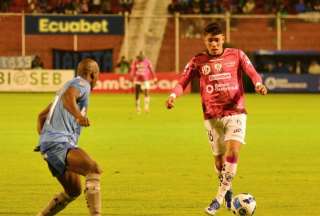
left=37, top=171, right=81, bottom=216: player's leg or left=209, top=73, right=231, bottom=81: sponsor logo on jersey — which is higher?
left=209, top=73, right=231, bottom=81: sponsor logo on jersey

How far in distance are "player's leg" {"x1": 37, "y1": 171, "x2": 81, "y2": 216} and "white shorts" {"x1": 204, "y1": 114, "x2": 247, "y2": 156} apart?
2.44 meters

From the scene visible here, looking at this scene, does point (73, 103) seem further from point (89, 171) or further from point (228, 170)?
point (228, 170)

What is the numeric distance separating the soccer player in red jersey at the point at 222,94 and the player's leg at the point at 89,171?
7.36 feet

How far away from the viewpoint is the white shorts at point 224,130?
11203mm

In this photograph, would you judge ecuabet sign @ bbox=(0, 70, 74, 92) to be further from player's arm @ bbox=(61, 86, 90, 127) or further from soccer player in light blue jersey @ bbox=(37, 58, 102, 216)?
player's arm @ bbox=(61, 86, 90, 127)

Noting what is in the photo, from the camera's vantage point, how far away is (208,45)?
36.9 feet

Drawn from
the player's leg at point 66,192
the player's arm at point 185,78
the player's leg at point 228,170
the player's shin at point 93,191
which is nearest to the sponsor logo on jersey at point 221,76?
the player's arm at point 185,78

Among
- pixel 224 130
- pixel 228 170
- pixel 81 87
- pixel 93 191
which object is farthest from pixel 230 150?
pixel 81 87

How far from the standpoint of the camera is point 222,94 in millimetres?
11320

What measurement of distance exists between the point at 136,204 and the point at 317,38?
34.6 m

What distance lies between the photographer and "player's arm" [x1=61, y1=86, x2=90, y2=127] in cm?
889

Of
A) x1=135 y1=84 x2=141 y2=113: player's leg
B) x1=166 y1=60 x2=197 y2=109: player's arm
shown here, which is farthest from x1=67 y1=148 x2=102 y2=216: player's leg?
x1=135 y1=84 x2=141 y2=113: player's leg

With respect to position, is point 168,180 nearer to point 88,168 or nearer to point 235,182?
point 235,182

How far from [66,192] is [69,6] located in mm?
39501
